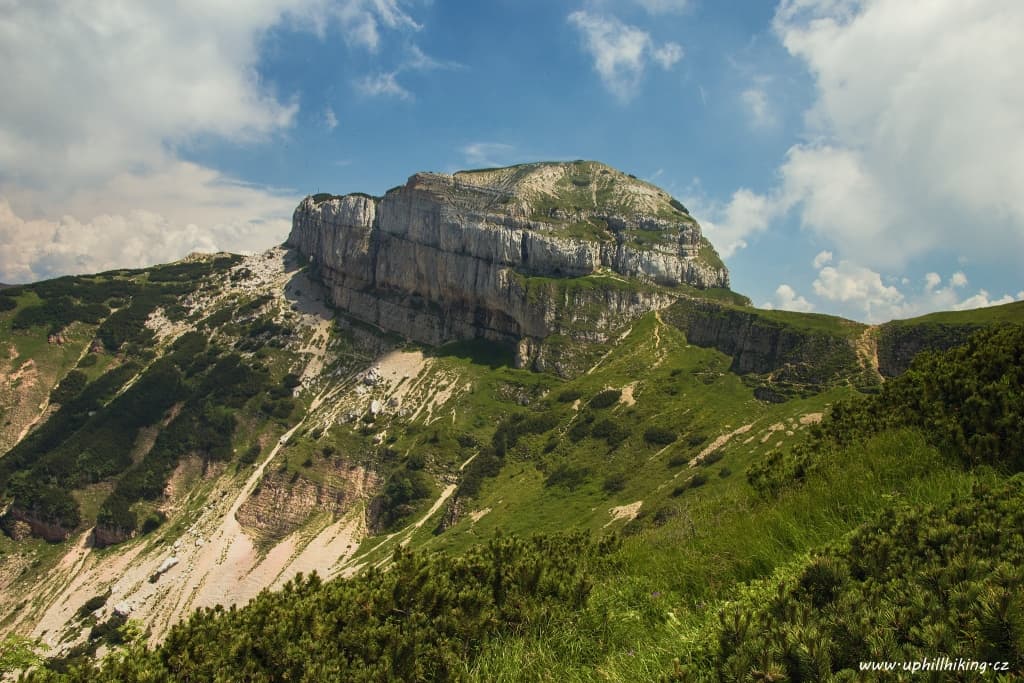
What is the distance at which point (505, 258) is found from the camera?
158 m

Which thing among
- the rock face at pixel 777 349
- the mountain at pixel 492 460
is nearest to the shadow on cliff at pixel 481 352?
the mountain at pixel 492 460

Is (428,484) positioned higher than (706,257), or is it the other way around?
(706,257)

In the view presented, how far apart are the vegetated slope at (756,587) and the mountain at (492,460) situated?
0.05 m

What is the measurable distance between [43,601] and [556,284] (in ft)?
402

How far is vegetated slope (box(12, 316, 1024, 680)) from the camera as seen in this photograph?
475 centimetres

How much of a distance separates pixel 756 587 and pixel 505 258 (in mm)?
152747

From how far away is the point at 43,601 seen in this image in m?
97.9

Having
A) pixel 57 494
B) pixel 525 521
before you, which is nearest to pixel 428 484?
pixel 525 521

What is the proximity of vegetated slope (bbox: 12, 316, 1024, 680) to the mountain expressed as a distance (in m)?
0.05

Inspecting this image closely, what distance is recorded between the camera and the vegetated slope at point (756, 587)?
15.6 feet

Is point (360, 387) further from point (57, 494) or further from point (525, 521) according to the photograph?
point (525, 521)

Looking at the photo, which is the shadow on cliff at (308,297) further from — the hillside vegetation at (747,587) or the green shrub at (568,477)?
the hillside vegetation at (747,587)

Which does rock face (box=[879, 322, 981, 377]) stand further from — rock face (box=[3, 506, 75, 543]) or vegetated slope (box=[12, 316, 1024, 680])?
rock face (box=[3, 506, 75, 543])

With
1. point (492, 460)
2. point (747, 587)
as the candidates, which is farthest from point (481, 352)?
point (747, 587)
